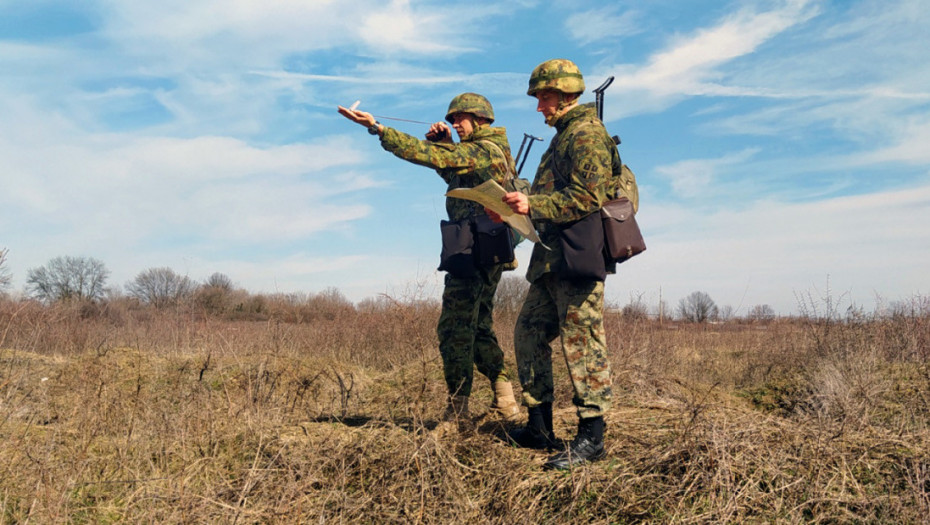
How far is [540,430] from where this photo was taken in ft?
12.5

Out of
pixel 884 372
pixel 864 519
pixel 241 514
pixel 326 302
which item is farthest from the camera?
pixel 326 302

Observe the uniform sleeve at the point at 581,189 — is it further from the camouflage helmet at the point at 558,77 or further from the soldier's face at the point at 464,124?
the soldier's face at the point at 464,124

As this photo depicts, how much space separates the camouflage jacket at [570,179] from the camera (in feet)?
11.0

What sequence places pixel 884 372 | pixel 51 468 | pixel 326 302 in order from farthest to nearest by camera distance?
1. pixel 326 302
2. pixel 884 372
3. pixel 51 468

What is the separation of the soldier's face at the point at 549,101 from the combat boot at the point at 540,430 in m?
1.66

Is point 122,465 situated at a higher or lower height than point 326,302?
lower

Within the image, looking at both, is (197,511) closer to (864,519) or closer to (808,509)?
(808,509)

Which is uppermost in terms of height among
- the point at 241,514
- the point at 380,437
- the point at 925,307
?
the point at 925,307

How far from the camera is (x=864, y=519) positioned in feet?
9.78

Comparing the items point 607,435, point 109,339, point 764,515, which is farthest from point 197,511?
point 109,339

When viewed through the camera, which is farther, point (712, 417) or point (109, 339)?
point (109, 339)

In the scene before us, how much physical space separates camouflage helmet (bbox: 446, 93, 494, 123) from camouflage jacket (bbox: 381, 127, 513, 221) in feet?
0.35

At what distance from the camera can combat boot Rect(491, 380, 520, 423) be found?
4.79 meters

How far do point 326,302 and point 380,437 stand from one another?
16.0m
